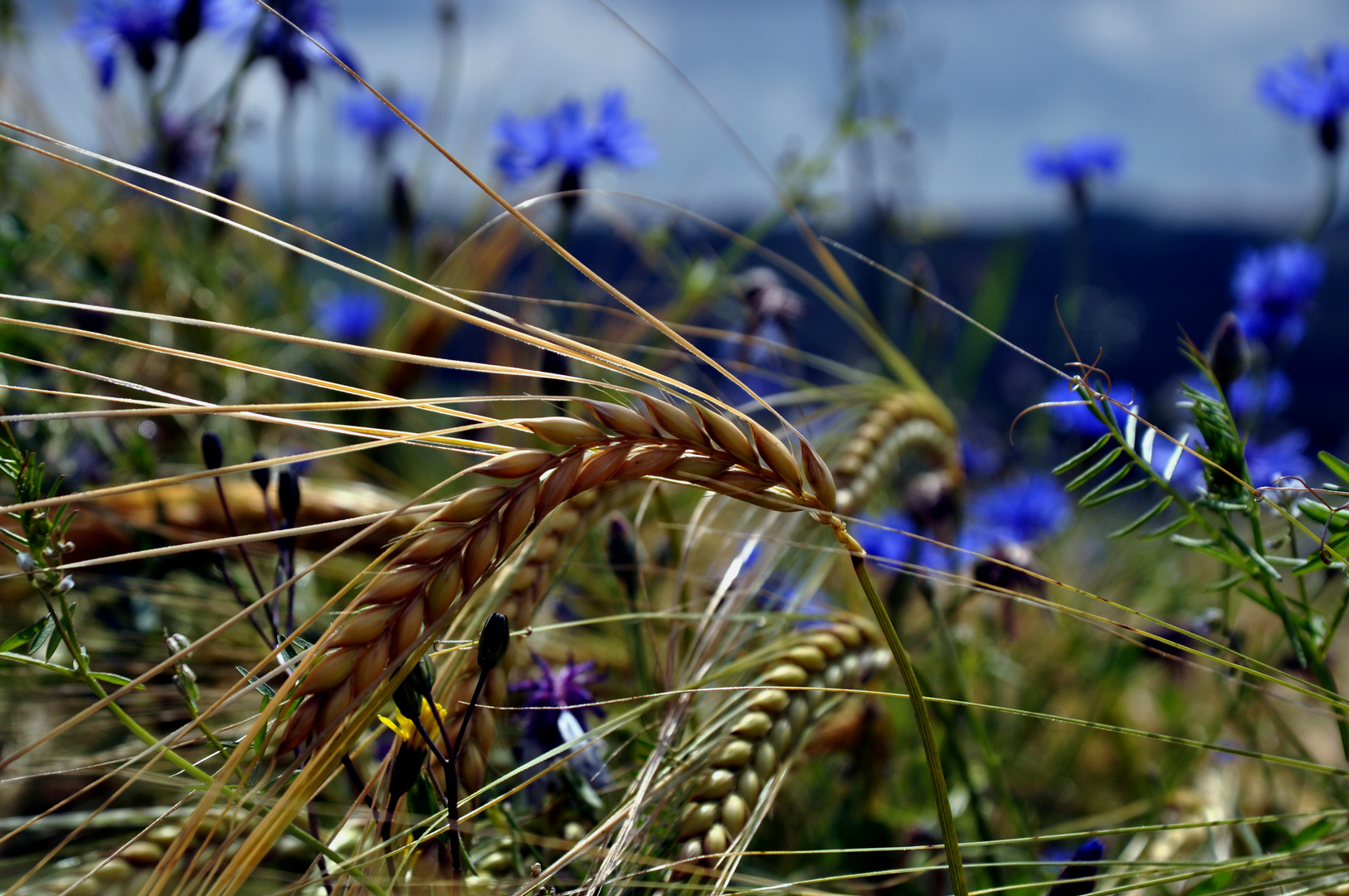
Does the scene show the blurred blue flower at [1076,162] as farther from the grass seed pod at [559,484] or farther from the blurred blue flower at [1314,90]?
the grass seed pod at [559,484]

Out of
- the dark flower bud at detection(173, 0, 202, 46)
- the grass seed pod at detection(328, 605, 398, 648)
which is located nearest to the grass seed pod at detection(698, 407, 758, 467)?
the grass seed pod at detection(328, 605, 398, 648)

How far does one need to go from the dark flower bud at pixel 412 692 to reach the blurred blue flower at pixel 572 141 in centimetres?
61

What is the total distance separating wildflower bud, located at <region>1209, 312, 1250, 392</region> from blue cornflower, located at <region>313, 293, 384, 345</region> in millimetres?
894

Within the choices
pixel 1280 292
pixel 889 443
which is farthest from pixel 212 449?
pixel 1280 292

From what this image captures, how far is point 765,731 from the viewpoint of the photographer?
34cm

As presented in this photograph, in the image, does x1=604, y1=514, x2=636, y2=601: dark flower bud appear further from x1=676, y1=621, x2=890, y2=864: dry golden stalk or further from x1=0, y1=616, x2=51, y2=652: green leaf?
x1=0, y1=616, x2=51, y2=652: green leaf

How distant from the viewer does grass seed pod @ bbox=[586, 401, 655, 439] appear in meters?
0.25

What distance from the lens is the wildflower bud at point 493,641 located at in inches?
10.2

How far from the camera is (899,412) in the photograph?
594 mm

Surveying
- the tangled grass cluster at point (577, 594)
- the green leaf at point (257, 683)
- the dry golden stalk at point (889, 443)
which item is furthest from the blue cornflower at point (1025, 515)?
the green leaf at point (257, 683)

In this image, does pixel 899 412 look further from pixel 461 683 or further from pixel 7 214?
pixel 7 214

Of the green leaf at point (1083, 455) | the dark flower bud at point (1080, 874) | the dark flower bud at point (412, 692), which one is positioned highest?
the green leaf at point (1083, 455)

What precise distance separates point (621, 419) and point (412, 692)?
0.10m

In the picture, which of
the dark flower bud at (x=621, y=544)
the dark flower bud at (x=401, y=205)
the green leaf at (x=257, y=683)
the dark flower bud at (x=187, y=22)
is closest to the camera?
the green leaf at (x=257, y=683)
